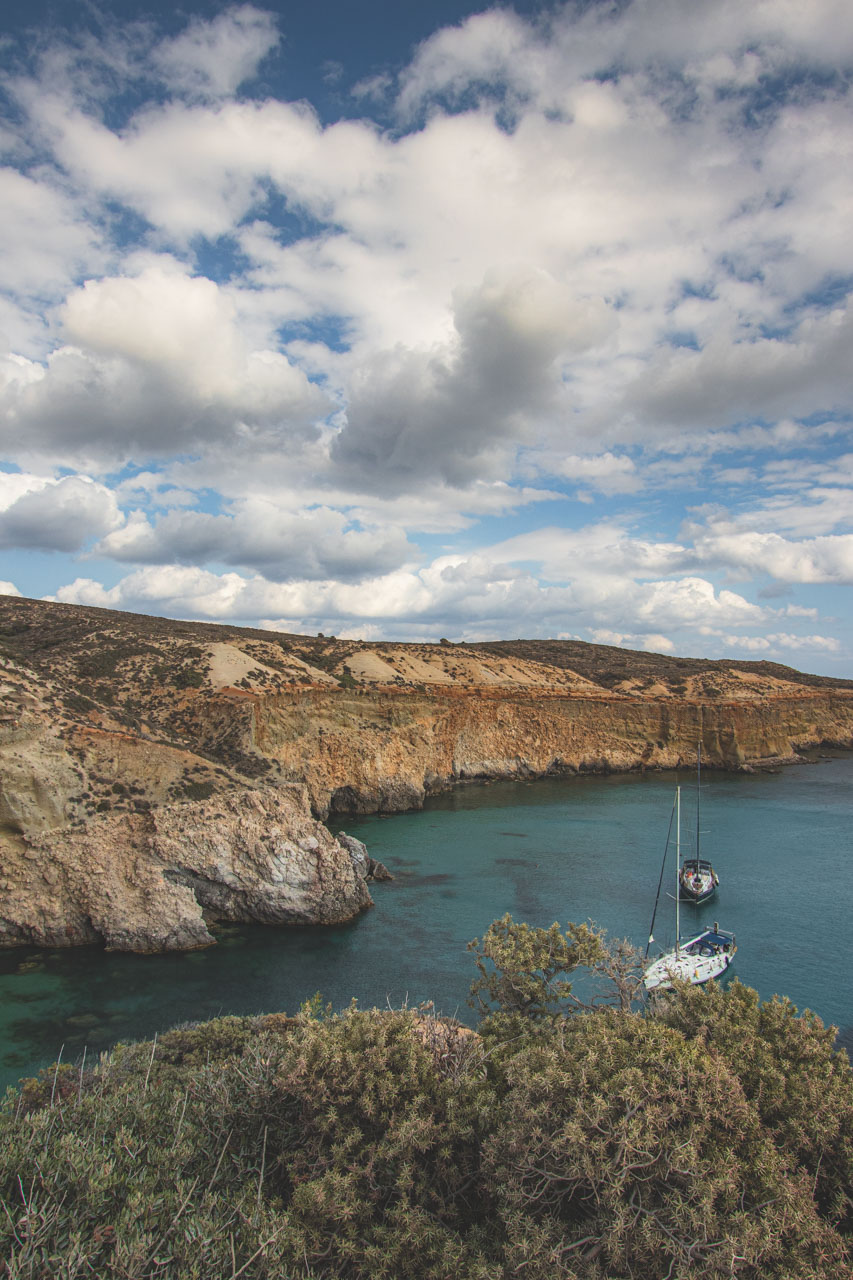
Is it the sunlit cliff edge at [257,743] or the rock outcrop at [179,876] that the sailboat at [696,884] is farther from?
the sunlit cliff edge at [257,743]

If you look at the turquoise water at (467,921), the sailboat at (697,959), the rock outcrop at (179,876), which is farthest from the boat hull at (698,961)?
the rock outcrop at (179,876)

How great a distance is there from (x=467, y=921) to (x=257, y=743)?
21.7 metres

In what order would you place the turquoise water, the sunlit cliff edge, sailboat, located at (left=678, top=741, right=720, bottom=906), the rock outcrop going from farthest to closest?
sailboat, located at (left=678, top=741, right=720, bottom=906)
the sunlit cliff edge
the rock outcrop
the turquoise water

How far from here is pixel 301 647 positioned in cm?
6706

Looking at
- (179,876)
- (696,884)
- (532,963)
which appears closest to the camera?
(532,963)

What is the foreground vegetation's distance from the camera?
26.4 feet

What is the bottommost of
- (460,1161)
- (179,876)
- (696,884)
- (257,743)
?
(696,884)

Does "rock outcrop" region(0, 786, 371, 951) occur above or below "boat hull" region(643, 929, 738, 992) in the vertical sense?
above

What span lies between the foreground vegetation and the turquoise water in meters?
8.37

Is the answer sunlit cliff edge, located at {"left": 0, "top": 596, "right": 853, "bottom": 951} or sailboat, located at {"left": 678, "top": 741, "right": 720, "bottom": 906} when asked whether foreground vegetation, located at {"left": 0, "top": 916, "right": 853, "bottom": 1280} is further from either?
sailboat, located at {"left": 678, "top": 741, "right": 720, "bottom": 906}

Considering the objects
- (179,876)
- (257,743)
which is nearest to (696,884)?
(179,876)

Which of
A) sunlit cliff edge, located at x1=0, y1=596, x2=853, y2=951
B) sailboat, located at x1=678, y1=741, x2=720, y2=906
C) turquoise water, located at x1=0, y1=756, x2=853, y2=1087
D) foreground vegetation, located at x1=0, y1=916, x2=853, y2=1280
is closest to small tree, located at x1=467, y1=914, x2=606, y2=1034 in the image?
foreground vegetation, located at x1=0, y1=916, x2=853, y2=1280

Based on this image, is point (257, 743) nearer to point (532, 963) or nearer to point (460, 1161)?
point (532, 963)

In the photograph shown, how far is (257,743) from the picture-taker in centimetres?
4675
